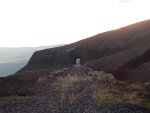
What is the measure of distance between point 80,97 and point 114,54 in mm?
35984

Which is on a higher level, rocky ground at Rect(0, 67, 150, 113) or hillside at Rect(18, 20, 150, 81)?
hillside at Rect(18, 20, 150, 81)

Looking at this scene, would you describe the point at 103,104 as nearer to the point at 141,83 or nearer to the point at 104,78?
the point at 141,83

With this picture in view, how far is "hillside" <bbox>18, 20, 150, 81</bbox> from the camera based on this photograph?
54.8 m

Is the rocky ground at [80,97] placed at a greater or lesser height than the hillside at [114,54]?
lesser

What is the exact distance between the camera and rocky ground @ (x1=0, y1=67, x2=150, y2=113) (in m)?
29.3

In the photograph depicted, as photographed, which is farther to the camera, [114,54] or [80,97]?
[114,54]

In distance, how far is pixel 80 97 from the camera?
34.8m

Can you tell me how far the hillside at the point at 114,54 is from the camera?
54.8 meters

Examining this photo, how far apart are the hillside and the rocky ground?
4.44 metres

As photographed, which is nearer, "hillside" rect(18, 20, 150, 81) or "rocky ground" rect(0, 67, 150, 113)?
"rocky ground" rect(0, 67, 150, 113)

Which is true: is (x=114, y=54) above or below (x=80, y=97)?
above

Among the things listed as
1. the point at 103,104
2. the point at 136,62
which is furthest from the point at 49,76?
the point at 103,104

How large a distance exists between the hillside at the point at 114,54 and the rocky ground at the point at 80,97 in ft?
14.6

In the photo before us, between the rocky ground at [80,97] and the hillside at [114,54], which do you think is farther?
the hillside at [114,54]
